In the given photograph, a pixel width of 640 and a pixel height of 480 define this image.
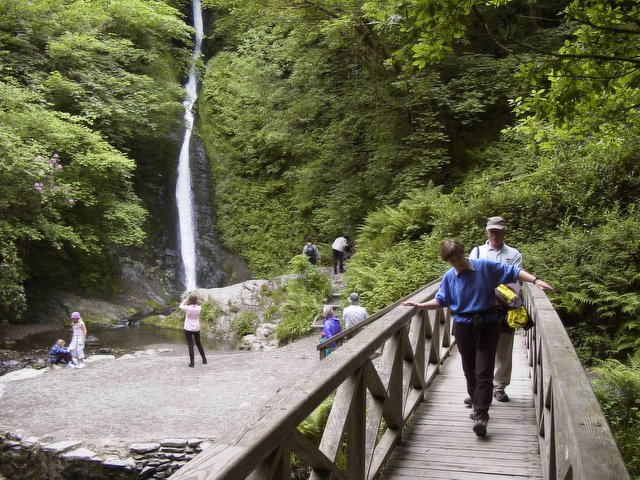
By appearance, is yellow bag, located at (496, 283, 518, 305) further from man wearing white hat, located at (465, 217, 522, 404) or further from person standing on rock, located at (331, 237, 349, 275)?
person standing on rock, located at (331, 237, 349, 275)

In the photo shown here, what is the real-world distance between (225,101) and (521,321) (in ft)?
92.0

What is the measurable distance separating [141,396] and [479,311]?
306 inches

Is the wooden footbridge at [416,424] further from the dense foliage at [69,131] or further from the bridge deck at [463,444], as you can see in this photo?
the dense foliage at [69,131]

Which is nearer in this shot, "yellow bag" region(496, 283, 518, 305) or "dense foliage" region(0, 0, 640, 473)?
"yellow bag" region(496, 283, 518, 305)

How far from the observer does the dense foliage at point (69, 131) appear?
1609 centimetres

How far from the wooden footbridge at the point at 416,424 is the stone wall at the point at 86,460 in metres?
1.90

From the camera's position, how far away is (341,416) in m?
3.05

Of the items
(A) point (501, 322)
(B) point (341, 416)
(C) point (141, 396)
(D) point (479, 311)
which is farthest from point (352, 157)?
(B) point (341, 416)

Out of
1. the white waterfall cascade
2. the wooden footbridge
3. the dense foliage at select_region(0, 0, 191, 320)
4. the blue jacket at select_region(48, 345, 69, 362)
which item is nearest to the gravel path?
the blue jacket at select_region(48, 345, 69, 362)

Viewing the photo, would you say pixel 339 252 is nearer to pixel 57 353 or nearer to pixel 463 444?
pixel 57 353

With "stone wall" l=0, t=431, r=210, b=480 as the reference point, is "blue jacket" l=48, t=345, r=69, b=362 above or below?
above

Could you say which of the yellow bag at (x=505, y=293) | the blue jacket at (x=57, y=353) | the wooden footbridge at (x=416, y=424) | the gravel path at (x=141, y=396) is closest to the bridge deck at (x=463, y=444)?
the wooden footbridge at (x=416, y=424)

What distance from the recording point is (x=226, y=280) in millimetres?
24906

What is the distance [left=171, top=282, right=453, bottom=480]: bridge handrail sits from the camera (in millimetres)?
1962
